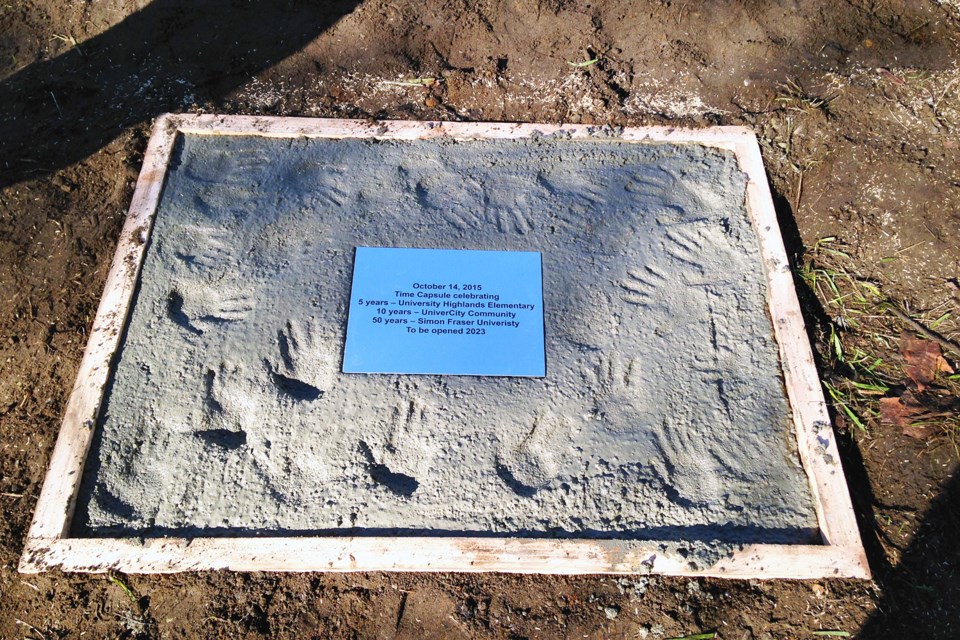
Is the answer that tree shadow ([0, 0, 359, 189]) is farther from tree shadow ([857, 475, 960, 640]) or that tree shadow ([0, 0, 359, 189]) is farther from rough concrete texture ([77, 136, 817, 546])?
tree shadow ([857, 475, 960, 640])

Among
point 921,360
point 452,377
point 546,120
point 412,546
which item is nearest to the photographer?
point 412,546

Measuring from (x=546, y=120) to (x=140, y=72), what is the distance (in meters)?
2.04

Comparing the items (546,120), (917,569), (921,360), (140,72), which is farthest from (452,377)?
(140,72)

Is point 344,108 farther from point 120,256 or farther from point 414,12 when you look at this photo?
point 120,256

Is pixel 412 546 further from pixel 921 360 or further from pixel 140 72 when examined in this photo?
pixel 140 72

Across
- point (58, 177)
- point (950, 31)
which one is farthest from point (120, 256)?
point (950, 31)

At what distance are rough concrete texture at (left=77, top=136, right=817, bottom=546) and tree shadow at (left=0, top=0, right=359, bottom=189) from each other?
48 centimetres

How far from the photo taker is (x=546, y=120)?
8.36 ft

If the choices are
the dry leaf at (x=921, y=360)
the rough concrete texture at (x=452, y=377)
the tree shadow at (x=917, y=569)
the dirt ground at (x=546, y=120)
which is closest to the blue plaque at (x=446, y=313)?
the rough concrete texture at (x=452, y=377)

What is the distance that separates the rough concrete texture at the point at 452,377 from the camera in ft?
5.84

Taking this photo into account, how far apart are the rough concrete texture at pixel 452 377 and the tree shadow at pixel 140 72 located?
19.0 inches

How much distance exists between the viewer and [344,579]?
5.68 ft

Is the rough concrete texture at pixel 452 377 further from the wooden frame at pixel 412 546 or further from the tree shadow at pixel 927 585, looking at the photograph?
the tree shadow at pixel 927 585

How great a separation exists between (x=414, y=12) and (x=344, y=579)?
2715 mm
